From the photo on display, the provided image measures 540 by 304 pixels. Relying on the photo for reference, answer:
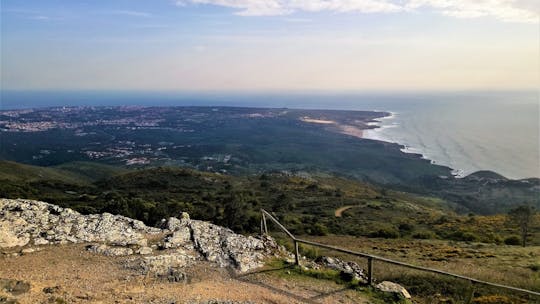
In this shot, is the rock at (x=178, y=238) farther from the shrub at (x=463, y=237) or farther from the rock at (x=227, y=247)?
the shrub at (x=463, y=237)

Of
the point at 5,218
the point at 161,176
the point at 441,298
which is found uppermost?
the point at 5,218

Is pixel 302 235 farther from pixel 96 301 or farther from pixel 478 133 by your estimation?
pixel 478 133

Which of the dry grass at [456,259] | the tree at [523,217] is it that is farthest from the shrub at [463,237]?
the dry grass at [456,259]

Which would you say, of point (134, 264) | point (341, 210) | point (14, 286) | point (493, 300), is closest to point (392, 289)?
point (493, 300)

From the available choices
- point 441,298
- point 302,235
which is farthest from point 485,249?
point 441,298

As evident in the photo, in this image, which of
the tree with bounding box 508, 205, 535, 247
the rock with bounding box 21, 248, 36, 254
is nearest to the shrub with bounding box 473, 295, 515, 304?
the rock with bounding box 21, 248, 36, 254

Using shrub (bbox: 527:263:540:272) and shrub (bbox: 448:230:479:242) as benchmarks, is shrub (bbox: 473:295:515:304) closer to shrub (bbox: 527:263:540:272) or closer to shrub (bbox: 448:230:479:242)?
shrub (bbox: 527:263:540:272)
